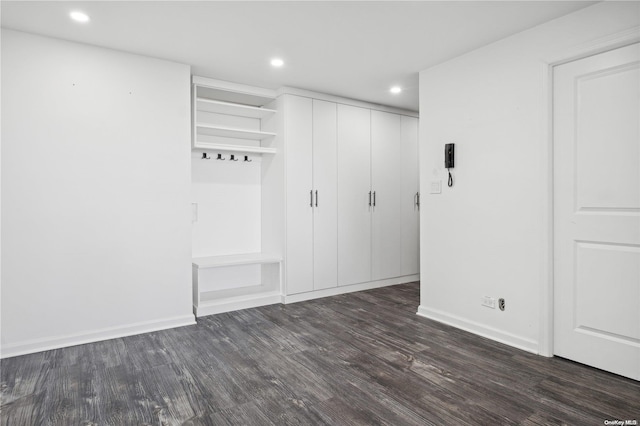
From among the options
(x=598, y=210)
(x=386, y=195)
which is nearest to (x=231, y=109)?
(x=386, y=195)

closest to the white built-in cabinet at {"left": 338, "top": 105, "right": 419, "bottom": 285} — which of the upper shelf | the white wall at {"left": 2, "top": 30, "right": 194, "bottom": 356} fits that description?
the upper shelf

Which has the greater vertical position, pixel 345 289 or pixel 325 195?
pixel 325 195

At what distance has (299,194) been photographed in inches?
173

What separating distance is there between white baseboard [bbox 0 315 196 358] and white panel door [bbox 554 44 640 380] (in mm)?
3270

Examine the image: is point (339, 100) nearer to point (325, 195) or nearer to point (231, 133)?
point (325, 195)

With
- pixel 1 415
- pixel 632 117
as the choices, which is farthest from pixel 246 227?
pixel 632 117

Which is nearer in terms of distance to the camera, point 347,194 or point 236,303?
point 236,303

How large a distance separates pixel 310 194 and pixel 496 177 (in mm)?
2110

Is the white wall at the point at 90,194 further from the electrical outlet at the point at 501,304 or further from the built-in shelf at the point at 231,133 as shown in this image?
the electrical outlet at the point at 501,304

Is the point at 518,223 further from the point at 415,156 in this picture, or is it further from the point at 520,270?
the point at 415,156

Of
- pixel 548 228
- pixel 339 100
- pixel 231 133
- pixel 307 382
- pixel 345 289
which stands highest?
pixel 339 100

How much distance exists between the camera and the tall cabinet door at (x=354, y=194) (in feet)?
15.5

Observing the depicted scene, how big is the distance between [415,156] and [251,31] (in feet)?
10.5

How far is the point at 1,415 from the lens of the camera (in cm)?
206
